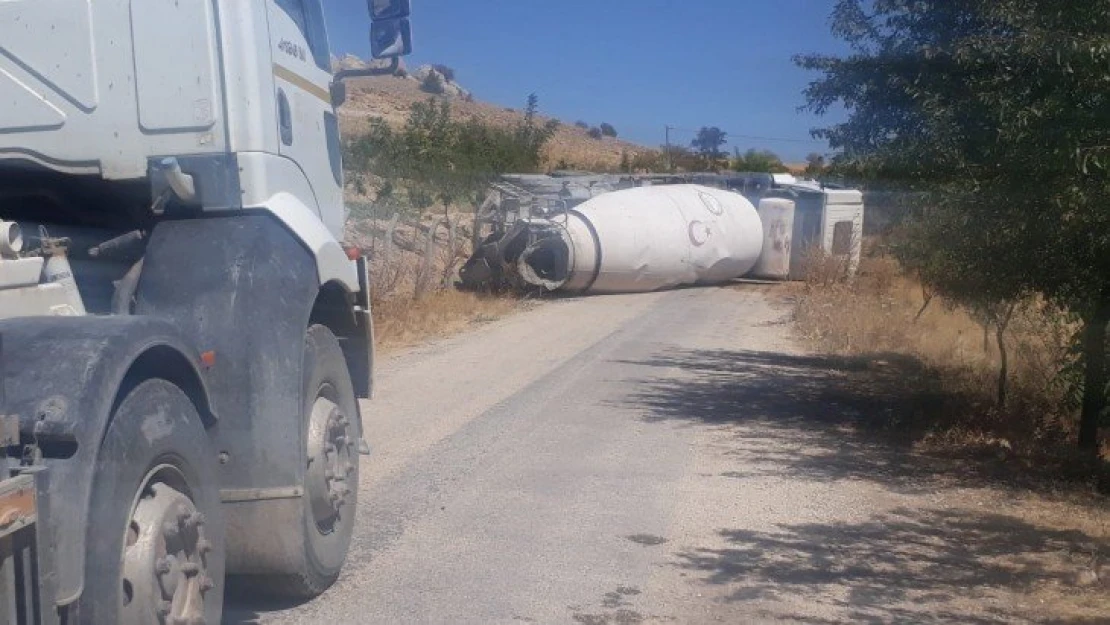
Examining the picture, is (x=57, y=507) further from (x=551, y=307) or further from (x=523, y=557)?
(x=551, y=307)

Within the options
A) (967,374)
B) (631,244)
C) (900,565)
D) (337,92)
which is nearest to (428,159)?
(631,244)

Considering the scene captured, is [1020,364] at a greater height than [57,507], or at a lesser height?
lesser

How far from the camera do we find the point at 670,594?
20.0 feet

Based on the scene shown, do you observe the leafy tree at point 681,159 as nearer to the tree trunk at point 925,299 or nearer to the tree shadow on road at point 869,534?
the tree trunk at point 925,299

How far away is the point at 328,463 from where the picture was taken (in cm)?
577

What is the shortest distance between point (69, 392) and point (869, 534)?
5.06m

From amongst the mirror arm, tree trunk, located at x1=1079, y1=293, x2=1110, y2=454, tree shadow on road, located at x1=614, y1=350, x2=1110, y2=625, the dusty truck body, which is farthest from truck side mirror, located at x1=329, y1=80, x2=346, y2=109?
the dusty truck body

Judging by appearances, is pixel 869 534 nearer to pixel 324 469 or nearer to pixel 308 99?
pixel 324 469

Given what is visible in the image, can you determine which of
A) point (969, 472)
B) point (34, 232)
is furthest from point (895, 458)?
point (34, 232)

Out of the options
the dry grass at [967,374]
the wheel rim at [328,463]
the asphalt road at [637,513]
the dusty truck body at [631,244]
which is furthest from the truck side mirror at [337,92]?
the dusty truck body at [631,244]

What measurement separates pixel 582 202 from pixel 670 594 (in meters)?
20.6

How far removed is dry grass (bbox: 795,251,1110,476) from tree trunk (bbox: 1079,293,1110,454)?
0.39 m

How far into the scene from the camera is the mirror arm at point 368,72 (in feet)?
22.0

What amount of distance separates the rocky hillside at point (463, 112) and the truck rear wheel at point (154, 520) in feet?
121
